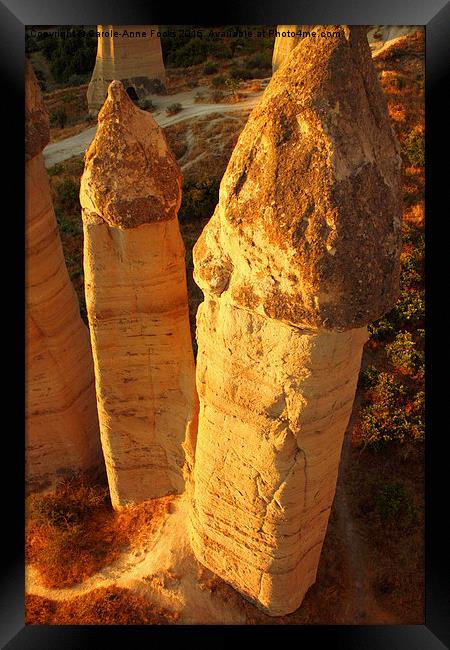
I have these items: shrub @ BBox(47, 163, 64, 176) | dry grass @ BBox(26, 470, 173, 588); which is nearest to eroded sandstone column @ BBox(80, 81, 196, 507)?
dry grass @ BBox(26, 470, 173, 588)

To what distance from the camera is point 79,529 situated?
25.6ft

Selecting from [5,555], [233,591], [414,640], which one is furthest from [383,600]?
[5,555]

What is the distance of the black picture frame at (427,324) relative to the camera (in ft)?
17.5

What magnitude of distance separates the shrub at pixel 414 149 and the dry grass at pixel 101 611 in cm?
1173

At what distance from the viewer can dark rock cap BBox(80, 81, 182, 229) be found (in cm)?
559

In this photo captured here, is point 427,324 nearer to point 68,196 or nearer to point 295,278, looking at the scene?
point 295,278

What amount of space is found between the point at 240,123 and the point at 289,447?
49.1 feet

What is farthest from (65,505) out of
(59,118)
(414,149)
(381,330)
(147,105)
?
(59,118)

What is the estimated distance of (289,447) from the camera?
17.1 feet

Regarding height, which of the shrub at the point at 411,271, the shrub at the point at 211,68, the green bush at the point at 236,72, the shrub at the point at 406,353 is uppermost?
the shrub at the point at 211,68

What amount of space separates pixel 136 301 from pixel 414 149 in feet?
36.5

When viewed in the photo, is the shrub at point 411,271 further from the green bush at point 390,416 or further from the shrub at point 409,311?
the green bush at point 390,416

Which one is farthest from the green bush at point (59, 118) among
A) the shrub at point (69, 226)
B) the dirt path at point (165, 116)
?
the shrub at point (69, 226)
